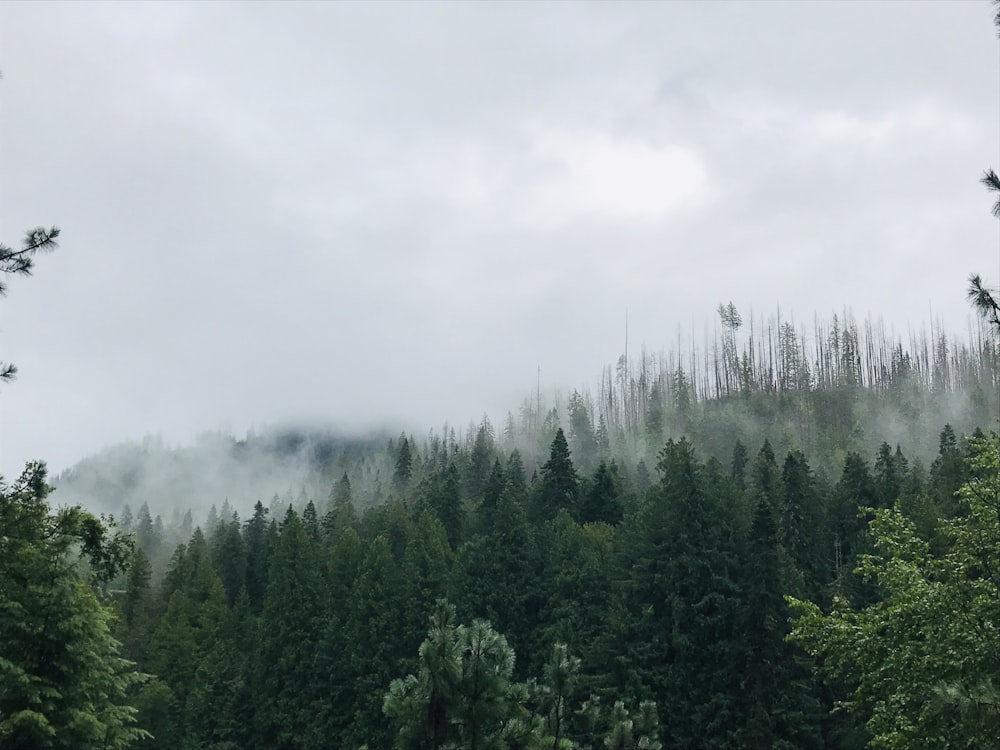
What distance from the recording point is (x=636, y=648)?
48062 mm

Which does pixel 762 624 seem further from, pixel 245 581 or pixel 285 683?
pixel 245 581

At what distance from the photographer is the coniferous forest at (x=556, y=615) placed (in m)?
20.4

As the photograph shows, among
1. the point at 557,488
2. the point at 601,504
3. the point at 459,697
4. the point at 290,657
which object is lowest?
the point at 290,657

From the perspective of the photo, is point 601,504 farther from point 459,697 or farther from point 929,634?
point 459,697

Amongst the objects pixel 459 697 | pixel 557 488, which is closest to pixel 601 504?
pixel 557 488

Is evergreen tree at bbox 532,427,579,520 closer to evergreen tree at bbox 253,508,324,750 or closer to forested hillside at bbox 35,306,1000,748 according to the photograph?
forested hillside at bbox 35,306,1000,748

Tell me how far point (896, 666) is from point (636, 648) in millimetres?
26410

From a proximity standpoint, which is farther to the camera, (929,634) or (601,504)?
(601,504)

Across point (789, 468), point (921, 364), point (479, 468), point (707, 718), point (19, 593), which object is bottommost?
point (707, 718)

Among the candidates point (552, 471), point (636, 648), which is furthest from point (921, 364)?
point (636, 648)

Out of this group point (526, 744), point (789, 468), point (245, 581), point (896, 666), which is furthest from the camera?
point (245, 581)

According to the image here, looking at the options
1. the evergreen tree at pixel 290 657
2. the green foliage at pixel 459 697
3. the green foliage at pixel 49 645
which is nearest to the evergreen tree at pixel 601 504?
the evergreen tree at pixel 290 657

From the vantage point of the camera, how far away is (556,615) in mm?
54656

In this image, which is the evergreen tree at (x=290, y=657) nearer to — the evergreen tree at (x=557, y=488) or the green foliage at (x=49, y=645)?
the evergreen tree at (x=557, y=488)
